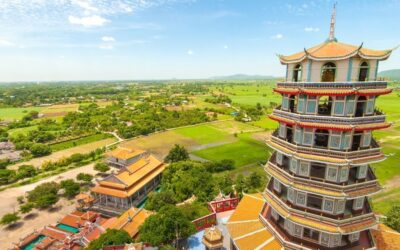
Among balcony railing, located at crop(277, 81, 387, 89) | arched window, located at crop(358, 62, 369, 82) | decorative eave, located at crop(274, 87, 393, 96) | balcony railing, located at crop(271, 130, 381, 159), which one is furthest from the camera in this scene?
arched window, located at crop(358, 62, 369, 82)

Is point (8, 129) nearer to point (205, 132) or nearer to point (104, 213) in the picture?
point (205, 132)

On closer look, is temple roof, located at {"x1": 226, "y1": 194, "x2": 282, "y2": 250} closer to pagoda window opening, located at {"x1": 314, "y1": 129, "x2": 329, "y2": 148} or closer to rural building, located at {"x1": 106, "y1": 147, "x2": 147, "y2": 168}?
pagoda window opening, located at {"x1": 314, "y1": 129, "x2": 329, "y2": 148}

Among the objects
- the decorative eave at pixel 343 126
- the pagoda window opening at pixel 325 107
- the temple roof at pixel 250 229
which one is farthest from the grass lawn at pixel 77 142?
the decorative eave at pixel 343 126

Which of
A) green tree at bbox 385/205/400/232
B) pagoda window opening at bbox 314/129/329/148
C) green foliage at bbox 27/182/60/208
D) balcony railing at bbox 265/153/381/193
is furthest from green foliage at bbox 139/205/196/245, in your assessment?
green foliage at bbox 27/182/60/208

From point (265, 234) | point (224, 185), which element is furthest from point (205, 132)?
point (265, 234)

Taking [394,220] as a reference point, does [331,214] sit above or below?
above

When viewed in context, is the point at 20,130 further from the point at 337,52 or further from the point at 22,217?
the point at 337,52

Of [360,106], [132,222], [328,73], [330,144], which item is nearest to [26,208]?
[132,222]
